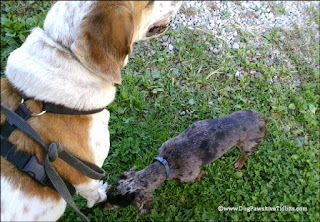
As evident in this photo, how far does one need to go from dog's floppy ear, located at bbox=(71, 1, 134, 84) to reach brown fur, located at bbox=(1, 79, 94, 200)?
1.48 ft

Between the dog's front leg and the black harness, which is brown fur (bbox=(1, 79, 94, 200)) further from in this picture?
the dog's front leg

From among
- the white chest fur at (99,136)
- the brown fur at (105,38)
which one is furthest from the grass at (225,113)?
the brown fur at (105,38)

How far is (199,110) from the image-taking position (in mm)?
4027

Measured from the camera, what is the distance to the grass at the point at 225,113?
11.3ft

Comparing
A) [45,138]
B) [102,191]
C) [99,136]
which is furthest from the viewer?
[102,191]

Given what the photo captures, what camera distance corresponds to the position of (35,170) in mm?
1869

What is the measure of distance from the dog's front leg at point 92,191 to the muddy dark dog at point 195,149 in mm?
102

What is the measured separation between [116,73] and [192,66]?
8.79ft

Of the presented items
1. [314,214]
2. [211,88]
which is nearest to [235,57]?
[211,88]

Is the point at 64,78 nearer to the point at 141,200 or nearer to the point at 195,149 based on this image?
the point at 141,200

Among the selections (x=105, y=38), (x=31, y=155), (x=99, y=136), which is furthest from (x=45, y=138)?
(x=105, y=38)

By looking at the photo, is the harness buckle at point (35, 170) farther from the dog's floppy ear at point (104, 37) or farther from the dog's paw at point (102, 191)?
the dog's paw at point (102, 191)

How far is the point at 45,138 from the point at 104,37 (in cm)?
78

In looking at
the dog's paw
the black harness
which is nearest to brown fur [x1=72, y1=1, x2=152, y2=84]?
the black harness
